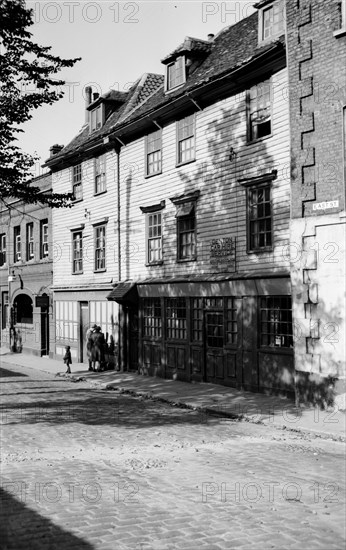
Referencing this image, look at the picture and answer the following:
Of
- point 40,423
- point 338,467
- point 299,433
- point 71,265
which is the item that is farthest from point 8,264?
point 338,467

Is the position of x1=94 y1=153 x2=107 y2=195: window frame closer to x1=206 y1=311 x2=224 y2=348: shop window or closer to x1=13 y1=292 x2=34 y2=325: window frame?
x1=206 y1=311 x2=224 y2=348: shop window

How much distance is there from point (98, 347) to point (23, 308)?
38.0 ft

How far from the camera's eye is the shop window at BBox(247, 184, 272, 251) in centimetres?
1680

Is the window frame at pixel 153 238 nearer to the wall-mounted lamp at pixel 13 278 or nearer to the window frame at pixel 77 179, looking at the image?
the window frame at pixel 77 179

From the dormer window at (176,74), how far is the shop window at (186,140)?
1.93 m

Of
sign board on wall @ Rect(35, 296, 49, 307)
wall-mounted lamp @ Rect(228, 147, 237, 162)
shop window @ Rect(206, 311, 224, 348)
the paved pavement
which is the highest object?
wall-mounted lamp @ Rect(228, 147, 237, 162)

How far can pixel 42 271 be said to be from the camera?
3103 cm

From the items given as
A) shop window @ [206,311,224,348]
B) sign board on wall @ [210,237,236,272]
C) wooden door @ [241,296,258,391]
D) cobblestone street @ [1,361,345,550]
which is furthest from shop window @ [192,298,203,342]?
cobblestone street @ [1,361,345,550]

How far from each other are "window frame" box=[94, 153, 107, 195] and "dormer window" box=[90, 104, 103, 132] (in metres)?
2.71

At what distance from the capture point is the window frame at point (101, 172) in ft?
83.7

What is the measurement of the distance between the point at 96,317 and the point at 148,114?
9.14 metres

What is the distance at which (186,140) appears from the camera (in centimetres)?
2055

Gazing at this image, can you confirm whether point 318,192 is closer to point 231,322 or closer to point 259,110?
point 259,110

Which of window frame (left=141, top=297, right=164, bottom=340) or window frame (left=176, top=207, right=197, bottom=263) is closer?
window frame (left=176, top=207, right=197, bottom=263)
